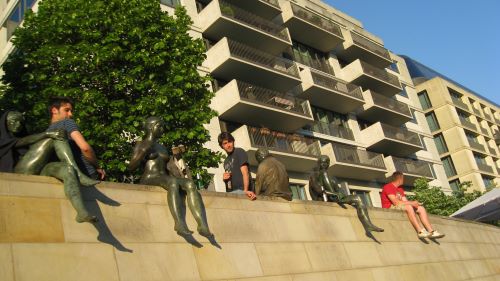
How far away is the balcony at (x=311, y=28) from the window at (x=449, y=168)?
73.2ft

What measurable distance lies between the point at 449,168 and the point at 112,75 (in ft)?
140

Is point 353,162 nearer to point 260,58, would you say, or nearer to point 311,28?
point 260,58

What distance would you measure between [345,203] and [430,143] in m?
33.3

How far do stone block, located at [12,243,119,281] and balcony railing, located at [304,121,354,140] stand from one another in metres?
23.5

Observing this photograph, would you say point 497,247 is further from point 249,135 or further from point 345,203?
point 249,135

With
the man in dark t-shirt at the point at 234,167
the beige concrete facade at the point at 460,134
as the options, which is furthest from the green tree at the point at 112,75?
the beige concrete facade at the point at 460,134

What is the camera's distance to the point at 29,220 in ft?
17.2

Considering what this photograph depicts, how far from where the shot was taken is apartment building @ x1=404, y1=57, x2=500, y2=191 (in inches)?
1885

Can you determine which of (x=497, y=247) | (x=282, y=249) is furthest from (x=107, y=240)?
(x=497, y=247)

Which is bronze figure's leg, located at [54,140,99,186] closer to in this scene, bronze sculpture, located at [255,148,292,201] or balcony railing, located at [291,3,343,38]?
bronze sculpture, located at [255,148,292,201]

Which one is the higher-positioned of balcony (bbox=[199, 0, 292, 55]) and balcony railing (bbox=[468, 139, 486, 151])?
balcony (bbox=[199, 0, 292, 55])

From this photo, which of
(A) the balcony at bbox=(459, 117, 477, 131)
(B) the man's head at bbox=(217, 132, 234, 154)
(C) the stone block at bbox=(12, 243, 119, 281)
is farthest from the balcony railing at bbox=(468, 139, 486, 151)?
(C) the stone block at bbox=(12, 243, 119, 281)

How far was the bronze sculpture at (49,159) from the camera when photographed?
5.66 m

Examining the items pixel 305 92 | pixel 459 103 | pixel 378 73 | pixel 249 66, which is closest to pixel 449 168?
pixel 459 103
